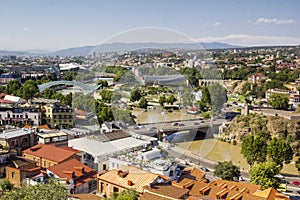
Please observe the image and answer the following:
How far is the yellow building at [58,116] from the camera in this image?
26.6 feet

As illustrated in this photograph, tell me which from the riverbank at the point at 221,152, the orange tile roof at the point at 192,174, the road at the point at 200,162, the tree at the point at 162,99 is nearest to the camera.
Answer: the tree at the point at 162,99

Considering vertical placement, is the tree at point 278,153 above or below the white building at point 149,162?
below

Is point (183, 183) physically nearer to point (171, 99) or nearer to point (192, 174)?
point (192, 174)

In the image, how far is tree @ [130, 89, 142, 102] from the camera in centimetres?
358

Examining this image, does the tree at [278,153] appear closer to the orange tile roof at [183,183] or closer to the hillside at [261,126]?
the hillside at [261,126]

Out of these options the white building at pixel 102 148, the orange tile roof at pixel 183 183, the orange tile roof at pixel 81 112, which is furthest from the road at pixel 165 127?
the orange tile roof at pixel 81 112

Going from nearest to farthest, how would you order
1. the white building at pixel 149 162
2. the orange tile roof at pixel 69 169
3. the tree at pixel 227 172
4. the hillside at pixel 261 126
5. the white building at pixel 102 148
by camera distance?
the white building at pixel 149 162 → the orange tile roof at pixel 69 169 → the white building at pixel 102 148 → the tree at pixel 227 172 → the hillside at pixel 261 126

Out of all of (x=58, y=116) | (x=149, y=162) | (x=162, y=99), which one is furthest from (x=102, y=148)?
(x=58, y=116)

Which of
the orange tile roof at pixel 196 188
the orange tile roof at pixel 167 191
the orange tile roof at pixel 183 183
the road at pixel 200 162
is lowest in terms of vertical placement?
the road at pixel 200 162

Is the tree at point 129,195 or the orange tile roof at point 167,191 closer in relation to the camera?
the tree at point 129,195

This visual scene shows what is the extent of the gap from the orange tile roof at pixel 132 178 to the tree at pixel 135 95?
0.74 meters

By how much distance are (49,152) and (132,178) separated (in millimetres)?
1517

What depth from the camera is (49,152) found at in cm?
490

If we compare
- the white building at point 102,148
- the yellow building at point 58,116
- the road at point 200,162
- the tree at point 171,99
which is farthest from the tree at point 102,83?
the tree at point 171,99
